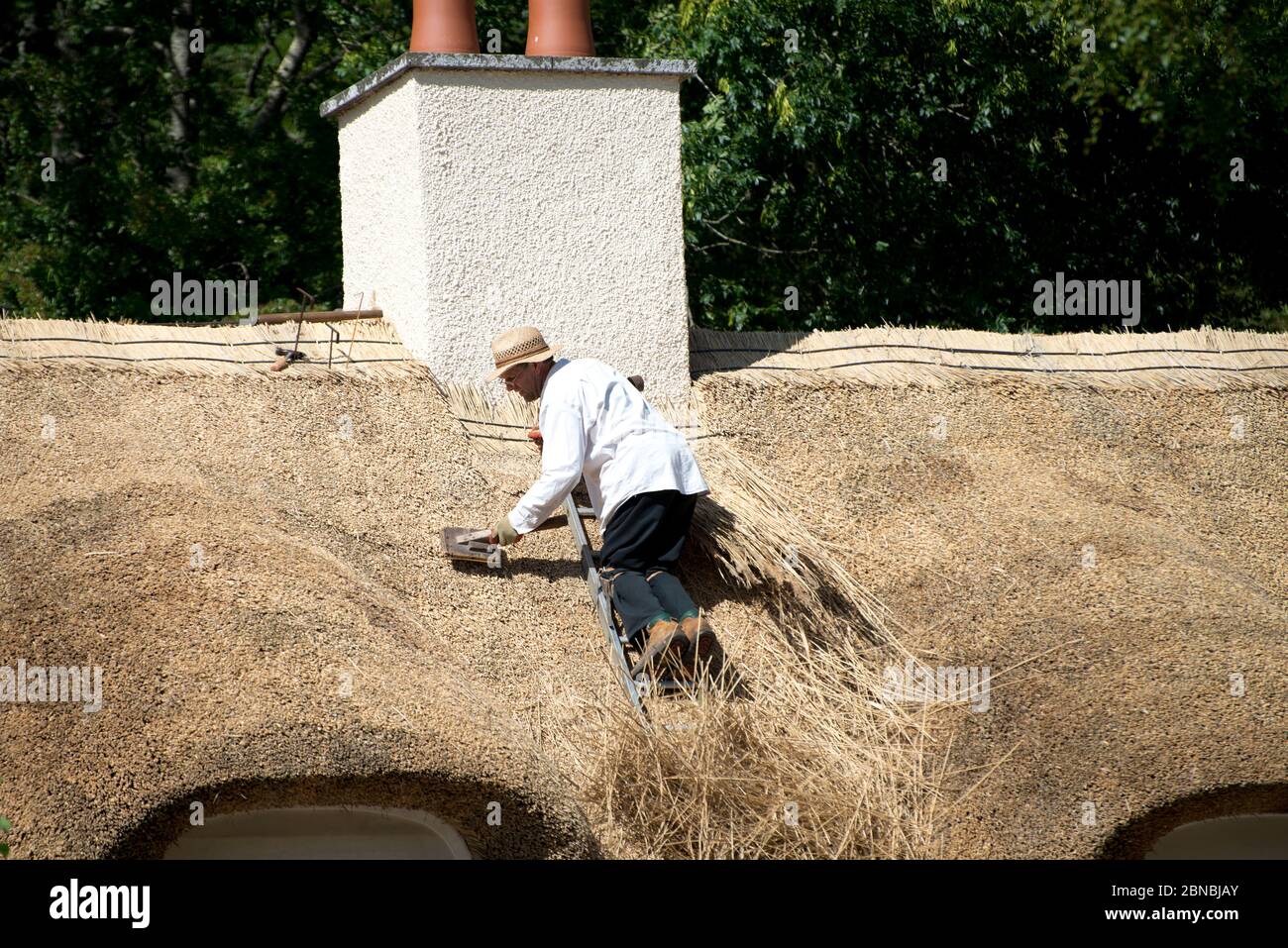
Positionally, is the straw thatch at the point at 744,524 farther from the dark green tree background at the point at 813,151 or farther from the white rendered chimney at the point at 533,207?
the dark green tree background at the point at 813,151

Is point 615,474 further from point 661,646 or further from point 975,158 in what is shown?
point 975,158

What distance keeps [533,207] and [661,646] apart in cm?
239

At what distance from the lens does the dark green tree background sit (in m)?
10.5

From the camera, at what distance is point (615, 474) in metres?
5.21

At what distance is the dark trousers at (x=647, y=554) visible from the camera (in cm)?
493

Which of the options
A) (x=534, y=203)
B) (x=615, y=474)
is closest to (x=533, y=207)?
(x=534, y=203)

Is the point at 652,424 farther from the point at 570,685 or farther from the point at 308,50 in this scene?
the point at 308,50

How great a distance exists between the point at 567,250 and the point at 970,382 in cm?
204

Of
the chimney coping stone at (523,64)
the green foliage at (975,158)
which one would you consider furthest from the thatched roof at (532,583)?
the green foliage at (975,158)
